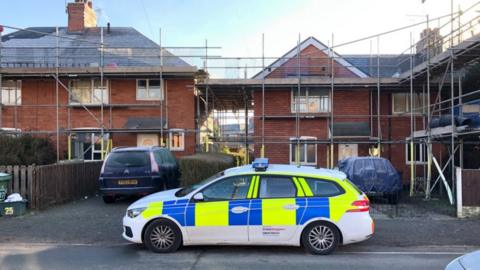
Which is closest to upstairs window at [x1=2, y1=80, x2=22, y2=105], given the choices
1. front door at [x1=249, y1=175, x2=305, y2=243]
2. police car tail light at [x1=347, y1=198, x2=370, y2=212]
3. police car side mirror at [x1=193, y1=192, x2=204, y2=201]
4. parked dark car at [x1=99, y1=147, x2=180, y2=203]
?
parked dark car at [x1=99, y1=147, x2=180, y2=203]

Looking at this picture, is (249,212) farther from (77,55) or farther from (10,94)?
(77,55)

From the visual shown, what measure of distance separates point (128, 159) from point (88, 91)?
28.7 feet

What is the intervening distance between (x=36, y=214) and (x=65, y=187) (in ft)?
7.57

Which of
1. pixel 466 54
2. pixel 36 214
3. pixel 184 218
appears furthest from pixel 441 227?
pixel 36 214

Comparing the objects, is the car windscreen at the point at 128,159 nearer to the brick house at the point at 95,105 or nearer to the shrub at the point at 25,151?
the shrub at the point at 25,151

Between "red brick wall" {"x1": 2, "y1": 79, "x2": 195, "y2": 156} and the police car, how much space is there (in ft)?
43.0

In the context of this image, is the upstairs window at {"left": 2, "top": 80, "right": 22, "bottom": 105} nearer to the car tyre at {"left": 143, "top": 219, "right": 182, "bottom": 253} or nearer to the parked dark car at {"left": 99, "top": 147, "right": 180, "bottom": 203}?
the parked dark car at {"left": 99, "top": 147, "right": 180, "bottom": 203}

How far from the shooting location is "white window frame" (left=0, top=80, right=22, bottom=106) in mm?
21406

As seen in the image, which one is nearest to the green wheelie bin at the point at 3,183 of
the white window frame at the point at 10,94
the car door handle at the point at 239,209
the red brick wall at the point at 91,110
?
the car door handle at the point at 239,209

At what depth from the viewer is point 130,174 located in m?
13.9

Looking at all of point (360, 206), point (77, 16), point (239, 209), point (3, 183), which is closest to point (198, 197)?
point (239, 209)

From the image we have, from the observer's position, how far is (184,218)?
806 centimetres

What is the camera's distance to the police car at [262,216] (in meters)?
8.01

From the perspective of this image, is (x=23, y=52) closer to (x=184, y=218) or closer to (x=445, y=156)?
(x=184, y=218)
